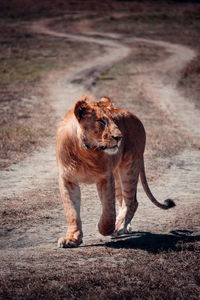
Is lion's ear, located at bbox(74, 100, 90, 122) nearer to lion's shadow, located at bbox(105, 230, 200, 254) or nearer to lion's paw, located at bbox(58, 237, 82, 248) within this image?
lion's paw, located at bbox(58, 237, 82, 248)

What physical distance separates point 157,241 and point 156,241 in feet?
0.04

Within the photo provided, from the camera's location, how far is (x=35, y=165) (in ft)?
27.6

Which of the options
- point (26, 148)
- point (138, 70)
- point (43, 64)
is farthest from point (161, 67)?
point (26, 148)

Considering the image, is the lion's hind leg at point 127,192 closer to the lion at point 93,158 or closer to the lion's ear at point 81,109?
the lion at point 93,158

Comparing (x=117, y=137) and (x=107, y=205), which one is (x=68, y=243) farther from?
(x=117, y=137)

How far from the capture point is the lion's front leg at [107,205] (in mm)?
4676

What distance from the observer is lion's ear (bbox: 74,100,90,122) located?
438 cm

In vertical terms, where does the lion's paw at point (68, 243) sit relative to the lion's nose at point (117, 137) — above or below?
below

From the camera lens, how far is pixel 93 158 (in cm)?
456

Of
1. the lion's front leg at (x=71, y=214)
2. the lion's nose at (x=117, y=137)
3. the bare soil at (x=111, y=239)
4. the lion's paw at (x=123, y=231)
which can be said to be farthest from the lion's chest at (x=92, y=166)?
the lion's paw at (x=123, y=231)

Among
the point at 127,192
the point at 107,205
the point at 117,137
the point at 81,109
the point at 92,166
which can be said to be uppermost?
the point at 81,109

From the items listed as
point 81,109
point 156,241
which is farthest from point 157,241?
point 81,109

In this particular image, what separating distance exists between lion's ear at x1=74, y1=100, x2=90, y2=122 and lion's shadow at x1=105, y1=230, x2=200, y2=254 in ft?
4.78

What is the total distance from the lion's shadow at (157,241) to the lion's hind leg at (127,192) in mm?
132
